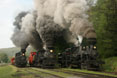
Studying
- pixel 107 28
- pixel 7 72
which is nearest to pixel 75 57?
pixel 107 28

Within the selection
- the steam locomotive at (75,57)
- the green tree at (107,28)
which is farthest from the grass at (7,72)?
the green tree at (107,28)

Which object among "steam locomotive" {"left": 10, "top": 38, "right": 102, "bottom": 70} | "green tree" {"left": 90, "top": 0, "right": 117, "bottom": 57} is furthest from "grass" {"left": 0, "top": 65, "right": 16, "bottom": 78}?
"green tree" {"left": 90, "top": 0, "right": 117, "bottom": 57}

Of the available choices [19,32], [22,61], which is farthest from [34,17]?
[22,61]

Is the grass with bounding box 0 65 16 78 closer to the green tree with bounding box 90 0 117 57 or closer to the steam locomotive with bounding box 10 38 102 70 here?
the steam locomotive with bounding box 10 38 102 70

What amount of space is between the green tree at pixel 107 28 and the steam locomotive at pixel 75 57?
6.92ft

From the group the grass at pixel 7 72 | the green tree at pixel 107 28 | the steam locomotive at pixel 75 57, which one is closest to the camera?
the grass at pixel 7 72

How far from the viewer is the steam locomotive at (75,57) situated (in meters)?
18.2

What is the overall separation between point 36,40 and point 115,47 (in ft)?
68.0

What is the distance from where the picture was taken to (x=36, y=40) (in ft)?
127

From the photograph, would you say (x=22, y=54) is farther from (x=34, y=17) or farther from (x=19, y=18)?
(x=19, y=18)

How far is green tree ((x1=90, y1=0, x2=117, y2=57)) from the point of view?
2122cm

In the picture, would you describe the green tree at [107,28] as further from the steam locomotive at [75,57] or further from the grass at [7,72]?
the grass at [7,72]

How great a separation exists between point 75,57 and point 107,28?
16.4 ft

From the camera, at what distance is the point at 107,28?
2164cm
